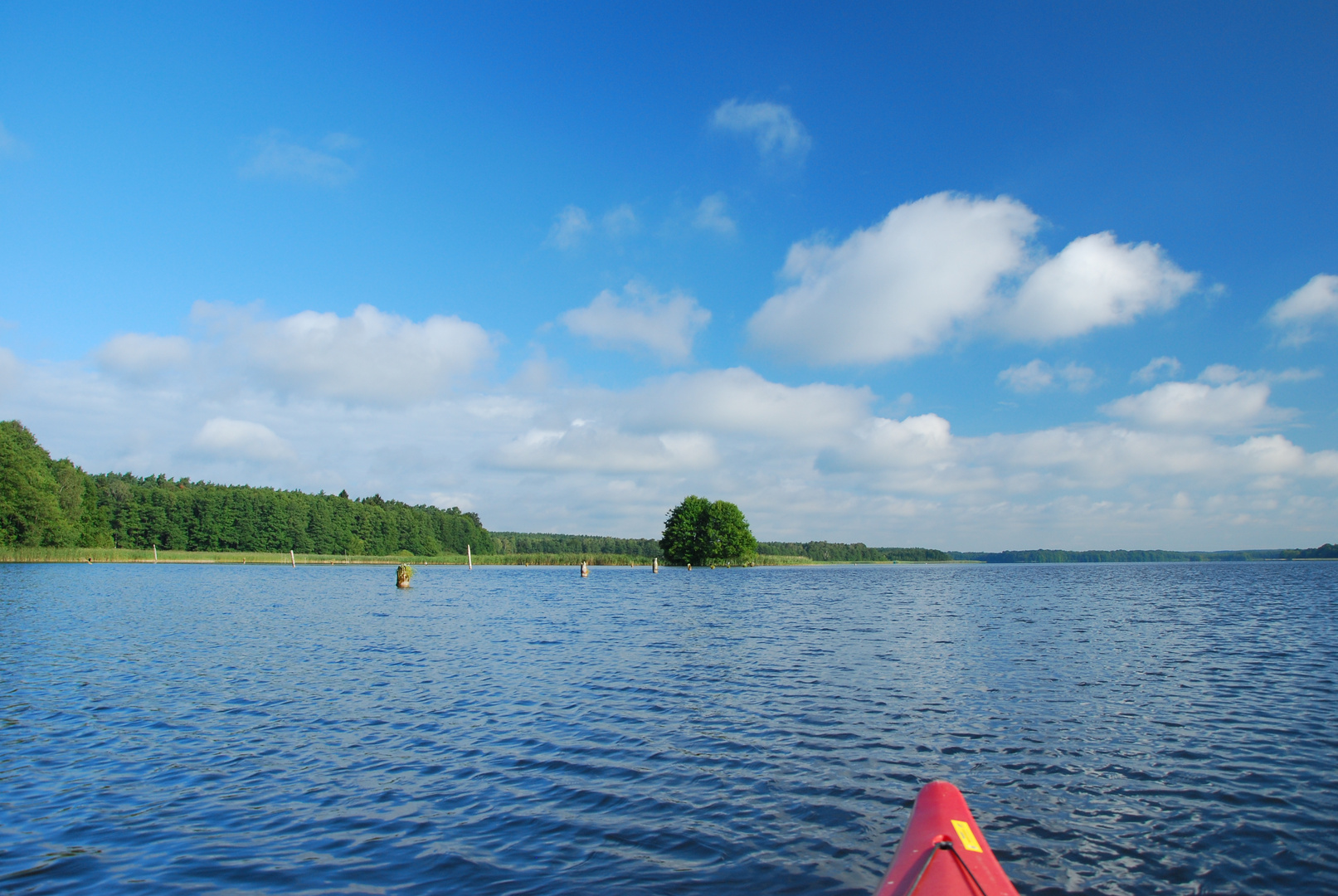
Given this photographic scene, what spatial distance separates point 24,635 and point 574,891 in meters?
30.9

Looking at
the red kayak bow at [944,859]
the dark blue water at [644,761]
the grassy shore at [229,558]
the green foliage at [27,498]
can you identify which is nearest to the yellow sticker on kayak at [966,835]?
the red kayak bow at [944,859]

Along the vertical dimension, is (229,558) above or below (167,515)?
below

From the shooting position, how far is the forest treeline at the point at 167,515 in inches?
3546

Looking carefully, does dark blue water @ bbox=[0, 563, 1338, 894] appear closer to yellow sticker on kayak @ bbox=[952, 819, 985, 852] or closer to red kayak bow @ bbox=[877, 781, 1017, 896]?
red kayak bow @ bbox=[877, 781, 1017, 896]

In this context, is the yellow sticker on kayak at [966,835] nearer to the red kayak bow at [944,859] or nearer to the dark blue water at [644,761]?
the red kayak bow at [944,859]

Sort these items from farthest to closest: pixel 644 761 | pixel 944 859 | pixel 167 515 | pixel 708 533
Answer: pixel 167 515 → pixel 708 533 → pixel 644 761 → pixel 944 859

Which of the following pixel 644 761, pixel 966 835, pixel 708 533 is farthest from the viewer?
pixel 708 533

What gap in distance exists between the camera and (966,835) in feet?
22.5

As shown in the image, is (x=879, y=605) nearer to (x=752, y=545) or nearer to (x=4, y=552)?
(x=752, y=545)

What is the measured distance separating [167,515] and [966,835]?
593 feet

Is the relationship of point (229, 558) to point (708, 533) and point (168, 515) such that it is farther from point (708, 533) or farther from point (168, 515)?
point (708, 533)

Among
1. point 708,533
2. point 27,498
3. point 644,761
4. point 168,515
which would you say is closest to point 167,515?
point 168,515

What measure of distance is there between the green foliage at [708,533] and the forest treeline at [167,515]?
9416cm

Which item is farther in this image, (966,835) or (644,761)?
(644,761)
